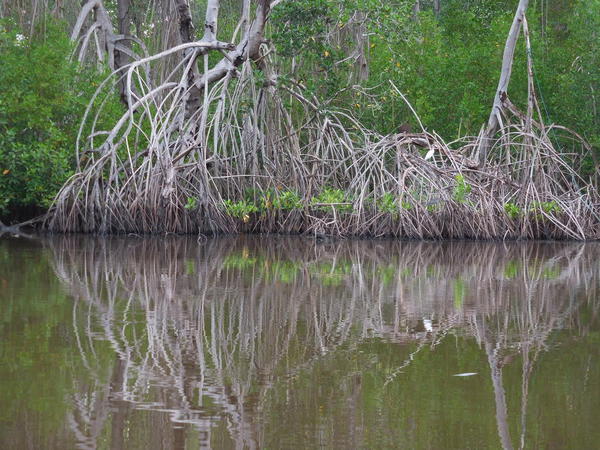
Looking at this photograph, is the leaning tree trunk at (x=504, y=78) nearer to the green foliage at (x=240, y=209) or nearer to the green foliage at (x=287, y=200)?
the green foliage at (x=287, y=200)

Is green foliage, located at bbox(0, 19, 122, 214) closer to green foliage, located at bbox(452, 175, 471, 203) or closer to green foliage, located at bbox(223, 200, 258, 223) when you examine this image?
green foliage, located at bbox(223, 200, 258, 223)

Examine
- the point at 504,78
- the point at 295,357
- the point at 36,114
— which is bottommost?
the point at 295,357

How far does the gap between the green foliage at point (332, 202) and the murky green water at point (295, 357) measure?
12.5ft

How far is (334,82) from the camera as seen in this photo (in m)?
12.9

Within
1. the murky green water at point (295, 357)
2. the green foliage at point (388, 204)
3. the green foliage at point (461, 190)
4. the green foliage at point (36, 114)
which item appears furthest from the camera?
the green foliage at point (36, 114)

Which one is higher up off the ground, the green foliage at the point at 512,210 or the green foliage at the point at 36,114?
the green foliage at the point at 36,114

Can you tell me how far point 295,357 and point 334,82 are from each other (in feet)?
29.8

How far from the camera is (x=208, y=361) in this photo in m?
4.06

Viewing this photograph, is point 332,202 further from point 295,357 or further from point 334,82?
point 295,357

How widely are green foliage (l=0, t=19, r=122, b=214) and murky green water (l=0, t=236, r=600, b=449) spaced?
400cm

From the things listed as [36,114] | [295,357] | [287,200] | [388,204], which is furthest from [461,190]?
[295,357]

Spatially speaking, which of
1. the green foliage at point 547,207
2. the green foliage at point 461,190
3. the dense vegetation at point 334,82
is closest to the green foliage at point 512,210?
the dense vegetation at point 334,82

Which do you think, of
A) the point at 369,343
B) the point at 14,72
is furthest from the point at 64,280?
the point at 14,72

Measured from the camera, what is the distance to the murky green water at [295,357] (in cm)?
305
